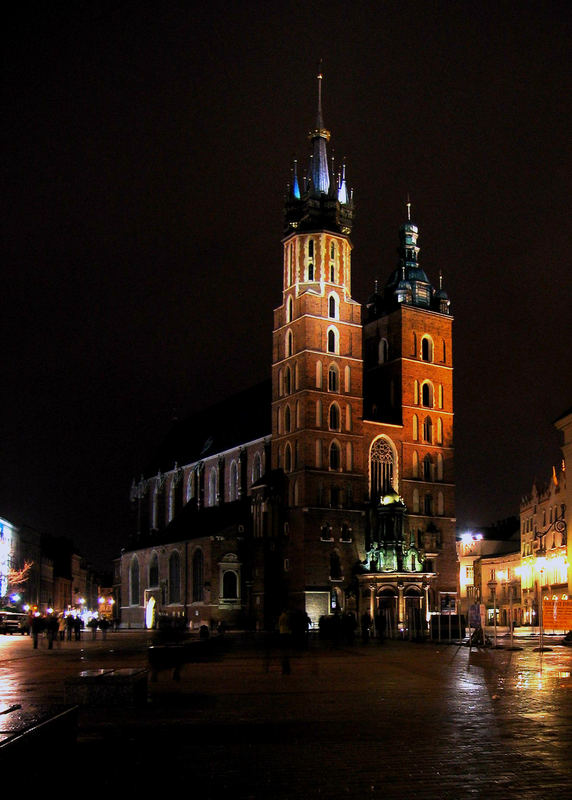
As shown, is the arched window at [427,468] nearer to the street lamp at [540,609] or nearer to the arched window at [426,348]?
the arched window at [426,348]

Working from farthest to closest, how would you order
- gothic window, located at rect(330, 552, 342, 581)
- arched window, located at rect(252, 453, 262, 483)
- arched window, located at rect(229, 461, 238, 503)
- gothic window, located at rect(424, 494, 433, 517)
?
arched window, located at rect(229, 461, 238, 503)
arched window, located at rect(252, 453, 262, 483)
gothic window, located at rect(424, 494, 433, 517)
gothic window, located at rect(330, 552, 342, 581)

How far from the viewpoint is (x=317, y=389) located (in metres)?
75.3

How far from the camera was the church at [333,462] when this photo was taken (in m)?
73.8

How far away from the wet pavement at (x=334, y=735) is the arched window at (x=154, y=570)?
2729 inches

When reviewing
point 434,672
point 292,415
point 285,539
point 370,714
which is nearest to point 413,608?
point 285,539

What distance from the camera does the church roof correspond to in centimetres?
8819

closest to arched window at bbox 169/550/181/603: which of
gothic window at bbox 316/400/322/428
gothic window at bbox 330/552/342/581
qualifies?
gothic window at bbox 330/552/342/581

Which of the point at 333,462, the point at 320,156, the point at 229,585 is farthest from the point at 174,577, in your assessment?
the point at 320,156

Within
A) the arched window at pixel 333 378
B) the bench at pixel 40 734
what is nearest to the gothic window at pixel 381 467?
the arched window at pixel 333 378

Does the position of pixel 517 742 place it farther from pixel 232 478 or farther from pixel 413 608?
pixel 232 478

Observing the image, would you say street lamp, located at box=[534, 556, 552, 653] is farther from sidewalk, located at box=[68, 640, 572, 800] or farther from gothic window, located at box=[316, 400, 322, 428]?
gothic window, located at box=[316, 400, 322, 428]

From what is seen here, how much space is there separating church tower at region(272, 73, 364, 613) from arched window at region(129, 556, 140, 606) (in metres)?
26.6

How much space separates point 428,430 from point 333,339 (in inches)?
435

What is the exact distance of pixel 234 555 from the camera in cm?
7900
